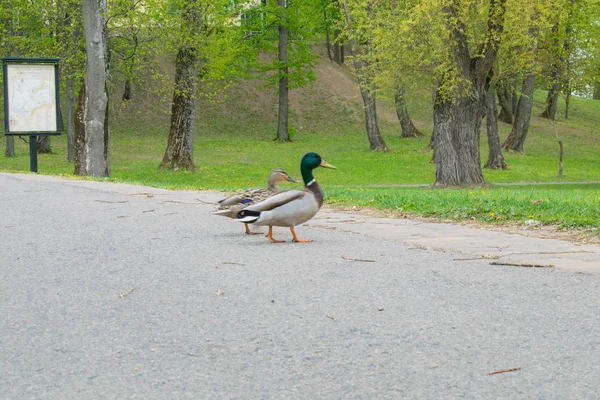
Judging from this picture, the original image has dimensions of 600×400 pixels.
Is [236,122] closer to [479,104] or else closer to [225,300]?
[479,104]

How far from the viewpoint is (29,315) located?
5430 millimetres

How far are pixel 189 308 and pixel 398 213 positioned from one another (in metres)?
6.17

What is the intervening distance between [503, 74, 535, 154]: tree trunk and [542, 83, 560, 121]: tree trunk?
118 cm

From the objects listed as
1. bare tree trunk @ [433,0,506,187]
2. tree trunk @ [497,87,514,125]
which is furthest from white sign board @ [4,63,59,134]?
tree trunk @ [497,87,514,125]

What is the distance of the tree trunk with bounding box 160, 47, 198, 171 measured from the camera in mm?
29781

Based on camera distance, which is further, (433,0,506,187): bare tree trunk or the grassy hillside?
(433,0,506,187): bare tree trunk

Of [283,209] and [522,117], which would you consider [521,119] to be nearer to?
[522,117]

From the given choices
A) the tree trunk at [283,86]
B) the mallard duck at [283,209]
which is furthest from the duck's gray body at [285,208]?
the tree trunk at [283,86]

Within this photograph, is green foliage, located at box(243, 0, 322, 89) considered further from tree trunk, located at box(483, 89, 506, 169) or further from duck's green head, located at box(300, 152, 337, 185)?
duck's green head, located at box(300, 152, 337, 185)

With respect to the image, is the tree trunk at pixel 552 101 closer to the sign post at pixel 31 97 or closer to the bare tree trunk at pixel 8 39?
the sign post at pixel 31 97

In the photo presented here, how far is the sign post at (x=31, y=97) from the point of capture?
2250 cm

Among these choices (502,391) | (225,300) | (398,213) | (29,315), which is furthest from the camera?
(398,213)

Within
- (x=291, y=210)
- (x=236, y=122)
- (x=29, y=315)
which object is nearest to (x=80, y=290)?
(x=29, y=315)

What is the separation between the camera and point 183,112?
3045 cm
